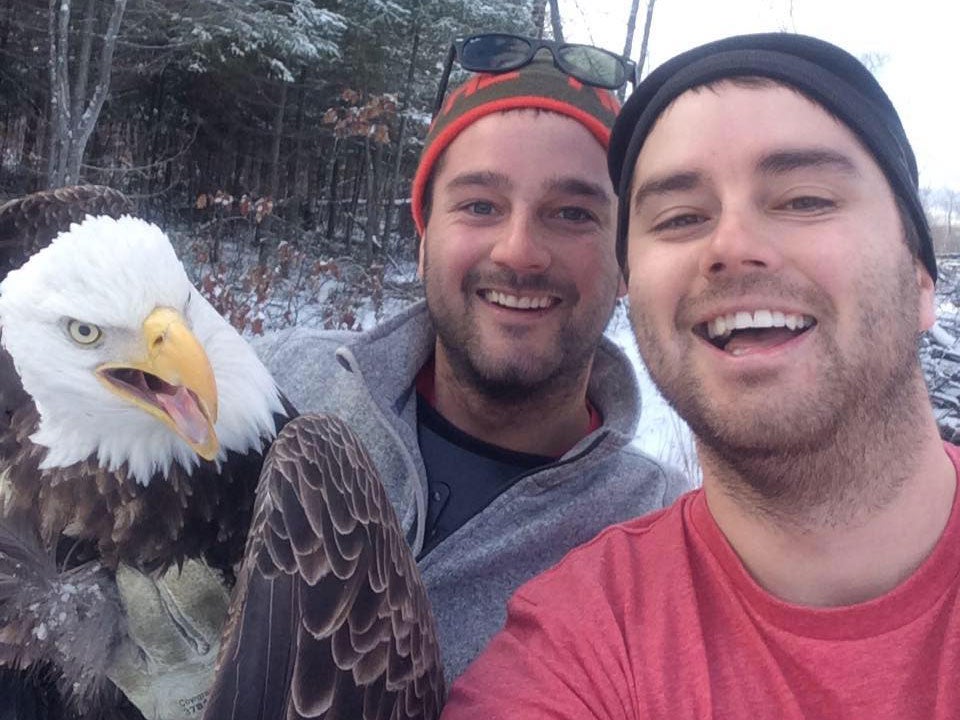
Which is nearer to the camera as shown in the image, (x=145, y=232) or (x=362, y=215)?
(x=145, y=232)

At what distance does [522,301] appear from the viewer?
2.43m

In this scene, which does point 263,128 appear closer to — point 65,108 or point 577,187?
point 65,108

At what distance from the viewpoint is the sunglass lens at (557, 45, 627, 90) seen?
8.74 feet

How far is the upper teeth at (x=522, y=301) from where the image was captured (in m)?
2.43

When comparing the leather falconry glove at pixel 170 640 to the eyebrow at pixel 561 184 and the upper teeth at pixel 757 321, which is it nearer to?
the upper teeth at pixel 757 321

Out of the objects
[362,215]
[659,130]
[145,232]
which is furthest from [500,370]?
[362,215]

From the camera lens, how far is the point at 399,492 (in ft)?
7.95

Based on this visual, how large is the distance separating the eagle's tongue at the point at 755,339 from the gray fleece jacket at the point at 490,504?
83cm

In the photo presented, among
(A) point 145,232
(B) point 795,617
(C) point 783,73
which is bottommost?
(B) point 795,617

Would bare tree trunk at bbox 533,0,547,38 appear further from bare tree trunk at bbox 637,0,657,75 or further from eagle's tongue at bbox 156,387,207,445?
eagle's tongue at bbox 156,387,207,445

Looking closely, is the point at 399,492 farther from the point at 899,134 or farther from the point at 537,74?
the point at 899,134

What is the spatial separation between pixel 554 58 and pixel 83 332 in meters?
1.80

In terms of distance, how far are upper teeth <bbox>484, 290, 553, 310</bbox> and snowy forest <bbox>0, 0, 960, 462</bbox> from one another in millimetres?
4216

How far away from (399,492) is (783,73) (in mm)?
1525
